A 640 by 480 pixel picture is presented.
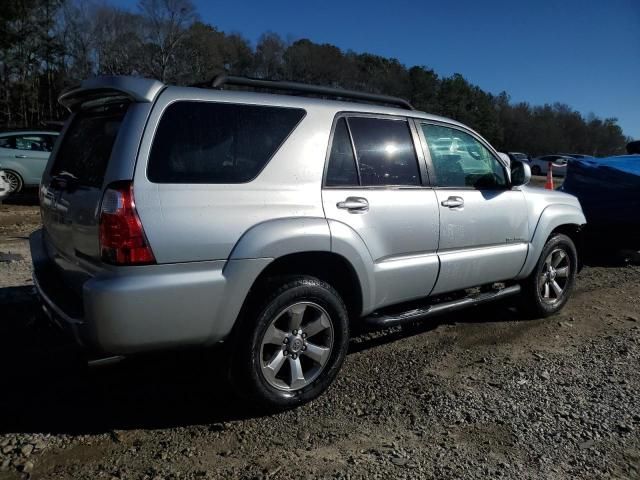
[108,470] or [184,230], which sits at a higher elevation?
[184,230]

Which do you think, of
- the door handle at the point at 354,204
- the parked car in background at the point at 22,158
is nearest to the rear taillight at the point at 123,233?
the door handle at the point at 354,204

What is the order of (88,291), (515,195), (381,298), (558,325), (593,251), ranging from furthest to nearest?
1. (593,251)
2. (558,325)
3. (515,195)
4. (381,298)
5. (88,291)

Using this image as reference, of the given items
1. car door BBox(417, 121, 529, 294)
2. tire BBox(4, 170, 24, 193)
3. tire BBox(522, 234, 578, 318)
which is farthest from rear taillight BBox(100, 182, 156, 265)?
tire BBox(4, 170, 24, 193)

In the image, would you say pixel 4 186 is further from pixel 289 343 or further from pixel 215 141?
pixel 289 343

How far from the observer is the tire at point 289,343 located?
10.1 ft

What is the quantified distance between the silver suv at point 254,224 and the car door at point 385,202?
1 centimetres

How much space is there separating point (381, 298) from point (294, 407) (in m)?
0.91

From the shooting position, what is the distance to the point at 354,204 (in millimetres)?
3486

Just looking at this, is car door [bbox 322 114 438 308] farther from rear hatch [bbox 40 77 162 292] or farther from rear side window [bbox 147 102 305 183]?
rear hatch [bbox 40 77 162 292]

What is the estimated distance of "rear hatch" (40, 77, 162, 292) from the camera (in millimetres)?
2811

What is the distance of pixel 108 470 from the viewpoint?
2.71 meters

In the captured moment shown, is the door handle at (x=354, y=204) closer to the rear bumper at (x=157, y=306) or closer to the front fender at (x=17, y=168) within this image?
the rear bumper at (x=157, y=306)

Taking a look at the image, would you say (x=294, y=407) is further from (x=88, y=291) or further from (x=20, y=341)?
(x=20, y=341)

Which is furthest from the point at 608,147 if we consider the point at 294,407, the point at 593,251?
the point at 294,407
